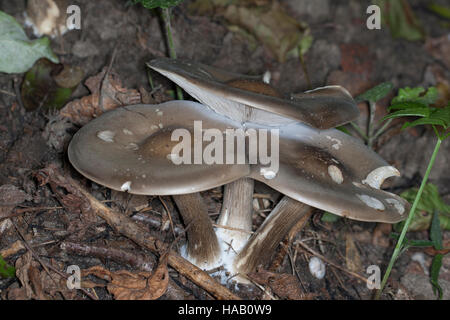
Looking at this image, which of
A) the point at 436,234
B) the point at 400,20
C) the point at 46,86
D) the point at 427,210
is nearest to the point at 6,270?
the point at 46,86

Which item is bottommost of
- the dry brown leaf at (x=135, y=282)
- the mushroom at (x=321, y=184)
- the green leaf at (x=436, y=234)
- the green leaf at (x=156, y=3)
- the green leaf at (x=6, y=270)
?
the green leaf at (x=436, y=234)

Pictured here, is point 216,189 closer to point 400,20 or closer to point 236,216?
point 236,216

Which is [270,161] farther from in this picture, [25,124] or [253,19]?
[253,19]

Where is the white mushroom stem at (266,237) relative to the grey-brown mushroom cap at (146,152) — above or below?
below

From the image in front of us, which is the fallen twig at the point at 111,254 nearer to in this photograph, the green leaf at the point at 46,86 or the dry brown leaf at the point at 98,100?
the dry brown leaf at the point at 98,100

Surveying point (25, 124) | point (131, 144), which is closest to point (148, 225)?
point (131, 144)

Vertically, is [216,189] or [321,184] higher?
[321,184]

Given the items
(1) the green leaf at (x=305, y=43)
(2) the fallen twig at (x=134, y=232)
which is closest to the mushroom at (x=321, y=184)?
(2) the fallen twig at (x=134, y=232)
